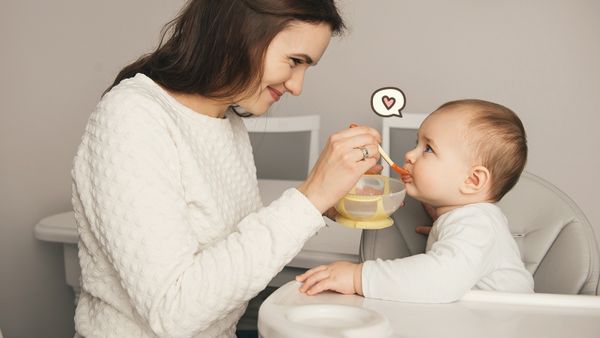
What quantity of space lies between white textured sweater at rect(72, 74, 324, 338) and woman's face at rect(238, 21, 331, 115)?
6.8 inches

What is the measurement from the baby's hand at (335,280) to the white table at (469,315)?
0.01 metres

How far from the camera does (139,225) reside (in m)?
0.99

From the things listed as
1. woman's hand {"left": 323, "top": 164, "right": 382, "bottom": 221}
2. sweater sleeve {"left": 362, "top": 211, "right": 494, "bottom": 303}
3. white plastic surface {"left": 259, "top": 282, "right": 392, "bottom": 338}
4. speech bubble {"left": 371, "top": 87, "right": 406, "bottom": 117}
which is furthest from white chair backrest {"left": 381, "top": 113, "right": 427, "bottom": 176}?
white plastic surface {"left": 259, "top": 282, "right": 392, "bottom": 338}

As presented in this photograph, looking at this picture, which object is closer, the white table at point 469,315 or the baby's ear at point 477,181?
the white table at point 469,315

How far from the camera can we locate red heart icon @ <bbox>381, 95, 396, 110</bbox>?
3.90 ft

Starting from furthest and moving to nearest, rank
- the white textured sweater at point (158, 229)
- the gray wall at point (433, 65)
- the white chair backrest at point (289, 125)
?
the white chair backrest at point (289, 125) → the gray wall at point (433, 65) → the white textured sweater at point (158, 229)

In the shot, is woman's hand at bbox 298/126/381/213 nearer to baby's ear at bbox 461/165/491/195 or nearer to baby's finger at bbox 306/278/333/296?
baby's finger at bbox 306/278/333/296

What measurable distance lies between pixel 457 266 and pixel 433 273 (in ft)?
0.16

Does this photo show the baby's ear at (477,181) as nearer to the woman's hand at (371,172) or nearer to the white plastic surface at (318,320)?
the woman's hand at (371,172)

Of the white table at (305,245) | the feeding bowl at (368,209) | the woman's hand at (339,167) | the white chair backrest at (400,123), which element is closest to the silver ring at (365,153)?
the woman's hand at (339,167)

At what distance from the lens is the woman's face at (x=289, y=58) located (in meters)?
1.14

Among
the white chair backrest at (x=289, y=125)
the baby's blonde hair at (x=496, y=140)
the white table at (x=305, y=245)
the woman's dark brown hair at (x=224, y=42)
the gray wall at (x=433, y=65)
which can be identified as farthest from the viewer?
the white chair backrest at (x=289, y=125)

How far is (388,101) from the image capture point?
3.98 feet

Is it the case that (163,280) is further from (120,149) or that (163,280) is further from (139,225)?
(120,149)
